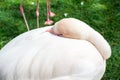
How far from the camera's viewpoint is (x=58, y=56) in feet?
8.13

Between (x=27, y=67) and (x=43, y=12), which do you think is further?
(x=43, y=12)

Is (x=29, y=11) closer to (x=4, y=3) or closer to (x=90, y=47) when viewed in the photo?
(x=4, y=3)

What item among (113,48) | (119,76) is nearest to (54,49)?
(119,76)

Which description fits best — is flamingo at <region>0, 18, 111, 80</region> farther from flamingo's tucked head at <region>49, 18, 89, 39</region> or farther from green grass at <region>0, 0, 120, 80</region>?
green grass at <region>0, 0, 120, 80</region>

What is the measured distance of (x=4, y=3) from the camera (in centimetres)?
516

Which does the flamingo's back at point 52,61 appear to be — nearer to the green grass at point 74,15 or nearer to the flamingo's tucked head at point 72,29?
the flamingo's tucked head at point 72,29

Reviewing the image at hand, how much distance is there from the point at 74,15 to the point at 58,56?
245 cm

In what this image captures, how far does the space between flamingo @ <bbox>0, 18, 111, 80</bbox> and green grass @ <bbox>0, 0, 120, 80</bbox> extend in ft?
5.18

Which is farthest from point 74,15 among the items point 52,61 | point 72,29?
point 52,61

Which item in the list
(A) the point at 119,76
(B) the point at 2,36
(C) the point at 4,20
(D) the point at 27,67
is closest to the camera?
(D) the point at 27,67

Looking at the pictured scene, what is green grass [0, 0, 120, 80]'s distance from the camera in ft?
14.7

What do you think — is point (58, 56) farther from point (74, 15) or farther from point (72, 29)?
point (74, 15)

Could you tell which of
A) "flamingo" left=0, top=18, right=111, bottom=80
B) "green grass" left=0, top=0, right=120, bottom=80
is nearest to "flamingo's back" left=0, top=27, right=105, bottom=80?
"flamingo" left=0, top=18, right=111, bottom=80

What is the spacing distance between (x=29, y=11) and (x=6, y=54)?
2.46 metres
